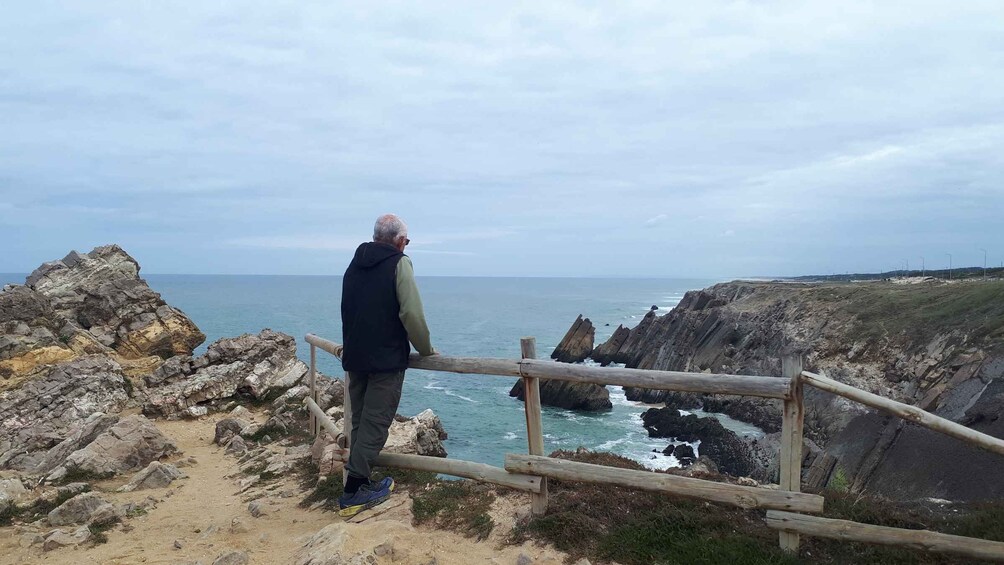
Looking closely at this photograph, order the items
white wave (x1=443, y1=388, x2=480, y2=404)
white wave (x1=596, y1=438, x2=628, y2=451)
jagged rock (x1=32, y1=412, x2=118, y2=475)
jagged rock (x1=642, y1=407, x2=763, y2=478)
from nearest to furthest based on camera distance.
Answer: jagged rock (x1=32, y1=412, x2=118, y2=475) → jagged rock (x1=642, y1=407, x2=763, y2=478) → white wave (x1=596, y1=438, x2=628, y2=451) → white wave (x1=443, y1=388, x2=480, y2=404)

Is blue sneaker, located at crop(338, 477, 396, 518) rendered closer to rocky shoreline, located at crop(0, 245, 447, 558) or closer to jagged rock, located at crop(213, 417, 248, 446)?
rocky shoreline, located at crop(0, 245, 447, 558)

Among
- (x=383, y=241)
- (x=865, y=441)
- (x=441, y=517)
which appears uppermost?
(x=383, y=241)

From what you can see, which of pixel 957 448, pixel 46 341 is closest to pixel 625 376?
pixel 957 448

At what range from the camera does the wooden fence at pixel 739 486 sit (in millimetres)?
4516

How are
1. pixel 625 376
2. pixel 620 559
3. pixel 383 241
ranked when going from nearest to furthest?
1. pixel 620 559
2. pixel 625 376
3. pixel 383 241

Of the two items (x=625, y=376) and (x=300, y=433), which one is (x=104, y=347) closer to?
(x=300, y=433)

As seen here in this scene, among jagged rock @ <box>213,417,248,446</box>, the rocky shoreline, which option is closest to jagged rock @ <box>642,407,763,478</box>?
the rocky shoreline

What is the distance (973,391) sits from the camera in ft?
51.1

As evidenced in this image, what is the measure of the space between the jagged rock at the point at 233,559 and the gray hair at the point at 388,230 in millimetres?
2898

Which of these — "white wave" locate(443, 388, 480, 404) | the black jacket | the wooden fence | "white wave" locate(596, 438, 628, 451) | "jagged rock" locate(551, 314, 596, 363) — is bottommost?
"white wave" locate(596, 438, 628, 451)

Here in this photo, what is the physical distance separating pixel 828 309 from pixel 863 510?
34039 millimetres

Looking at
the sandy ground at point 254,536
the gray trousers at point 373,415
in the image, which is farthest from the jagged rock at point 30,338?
the gray trousers at point 373,415

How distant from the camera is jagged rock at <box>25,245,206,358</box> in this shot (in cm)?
1802

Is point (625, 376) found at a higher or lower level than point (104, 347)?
higher
